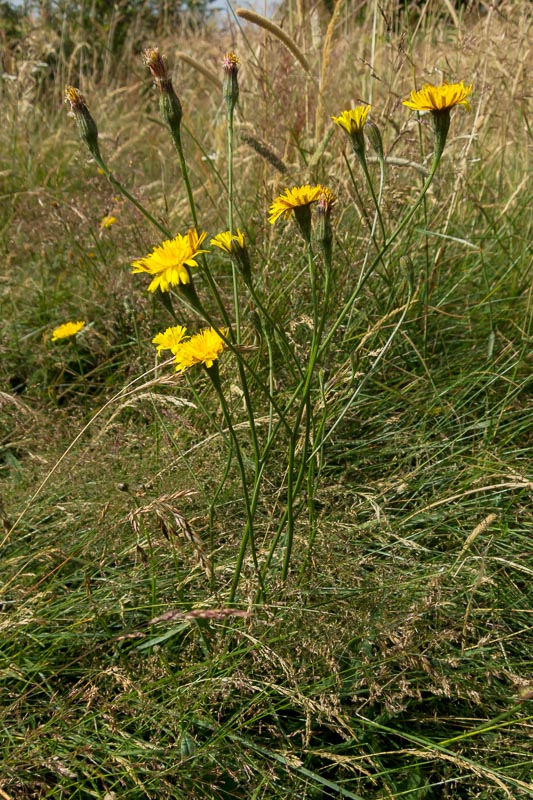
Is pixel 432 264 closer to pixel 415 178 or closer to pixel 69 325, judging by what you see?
pixel 415 178

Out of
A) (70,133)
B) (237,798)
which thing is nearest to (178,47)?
(70,133)

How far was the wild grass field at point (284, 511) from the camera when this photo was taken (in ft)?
3.38

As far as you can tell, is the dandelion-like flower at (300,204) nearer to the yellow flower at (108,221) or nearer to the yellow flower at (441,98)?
the yellow flower at (441,98)

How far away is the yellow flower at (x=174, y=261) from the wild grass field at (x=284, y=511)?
0.10 feet

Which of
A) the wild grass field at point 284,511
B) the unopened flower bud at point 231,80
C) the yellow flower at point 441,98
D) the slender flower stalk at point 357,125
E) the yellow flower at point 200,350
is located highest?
the unopened flower bud at point 231,80

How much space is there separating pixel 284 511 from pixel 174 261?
20.0 inches

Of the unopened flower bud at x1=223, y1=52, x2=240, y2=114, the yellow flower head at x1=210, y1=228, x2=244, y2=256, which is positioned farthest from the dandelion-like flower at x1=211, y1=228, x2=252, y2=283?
the unopened flower bud at x1=223, y1=52, x2=240, y2=114

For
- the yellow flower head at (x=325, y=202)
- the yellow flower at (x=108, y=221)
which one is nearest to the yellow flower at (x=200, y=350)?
the yellow flower head at (x=325, y=202)

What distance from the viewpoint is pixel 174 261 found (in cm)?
97

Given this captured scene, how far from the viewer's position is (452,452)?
1517 millimetres

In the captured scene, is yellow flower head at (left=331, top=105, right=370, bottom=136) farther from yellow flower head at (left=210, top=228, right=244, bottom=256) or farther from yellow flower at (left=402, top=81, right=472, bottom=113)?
yellow flower head at (left=210, top=228, right=244, bottom=256)

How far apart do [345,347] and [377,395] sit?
140 mm

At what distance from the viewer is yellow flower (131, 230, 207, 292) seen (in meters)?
0.95

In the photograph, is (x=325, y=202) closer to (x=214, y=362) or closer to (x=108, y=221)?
(x=214, y=362)
